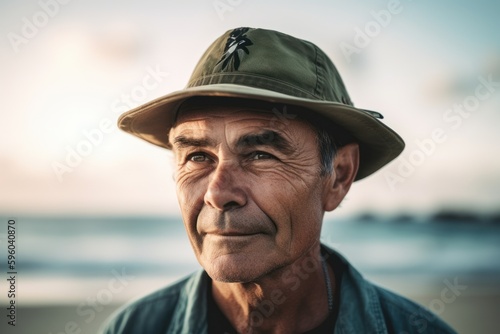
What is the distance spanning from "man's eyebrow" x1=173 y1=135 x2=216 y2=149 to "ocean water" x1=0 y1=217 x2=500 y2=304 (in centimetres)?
365

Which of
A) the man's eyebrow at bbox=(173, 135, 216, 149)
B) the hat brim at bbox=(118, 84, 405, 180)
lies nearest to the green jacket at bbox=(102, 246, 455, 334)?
the hat brim at bbox=(118, 84, 405, 180)

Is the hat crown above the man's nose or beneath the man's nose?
above

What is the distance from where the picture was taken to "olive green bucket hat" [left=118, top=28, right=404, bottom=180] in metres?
2.49

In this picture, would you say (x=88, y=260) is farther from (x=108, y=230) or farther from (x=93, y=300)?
(x=108, y=230)

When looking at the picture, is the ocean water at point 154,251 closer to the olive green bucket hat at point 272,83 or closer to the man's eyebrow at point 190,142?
the olive green bucket hat at point 272,83

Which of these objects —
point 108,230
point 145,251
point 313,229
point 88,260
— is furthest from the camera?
point 108,230

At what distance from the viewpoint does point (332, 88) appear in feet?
9.12

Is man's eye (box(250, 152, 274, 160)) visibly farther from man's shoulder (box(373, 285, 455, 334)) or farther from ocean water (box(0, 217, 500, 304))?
ocean water (box(0, 217, 500, 304))

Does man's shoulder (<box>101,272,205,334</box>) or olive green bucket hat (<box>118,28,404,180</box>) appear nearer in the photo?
olive green bucket hat (<box>118,28,404,180</box>)

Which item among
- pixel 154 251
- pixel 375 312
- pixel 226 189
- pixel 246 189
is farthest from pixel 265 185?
pixel 154 251

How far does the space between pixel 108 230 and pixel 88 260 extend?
16.9ft

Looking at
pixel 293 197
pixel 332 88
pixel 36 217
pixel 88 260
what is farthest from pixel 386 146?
pixel 36 217

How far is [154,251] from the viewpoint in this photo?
45.5 ft

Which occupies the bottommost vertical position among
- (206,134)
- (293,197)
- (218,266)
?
(218,266)
